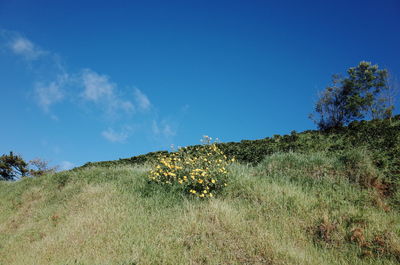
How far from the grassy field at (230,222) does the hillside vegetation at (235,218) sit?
0.02 meters

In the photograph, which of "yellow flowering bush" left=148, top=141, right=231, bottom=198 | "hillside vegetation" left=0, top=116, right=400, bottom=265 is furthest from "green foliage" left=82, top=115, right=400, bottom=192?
"yellow flowering bush" left=148, top=141, right=231, bottom=198

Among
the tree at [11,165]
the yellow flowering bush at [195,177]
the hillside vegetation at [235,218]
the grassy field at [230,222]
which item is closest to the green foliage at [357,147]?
the hillside vegetation at [235,218]

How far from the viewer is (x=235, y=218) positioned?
20.0ft

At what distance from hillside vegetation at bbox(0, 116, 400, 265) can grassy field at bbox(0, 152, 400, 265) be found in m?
0.02

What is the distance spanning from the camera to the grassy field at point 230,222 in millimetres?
5074

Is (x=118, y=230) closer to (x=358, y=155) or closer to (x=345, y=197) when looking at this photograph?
(x=345, y=197)

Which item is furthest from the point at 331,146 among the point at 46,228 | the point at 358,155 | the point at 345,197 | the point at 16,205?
the point at 16,205

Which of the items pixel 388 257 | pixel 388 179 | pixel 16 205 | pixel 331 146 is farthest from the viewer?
pixel 331 146

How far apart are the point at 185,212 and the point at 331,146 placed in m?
7.11

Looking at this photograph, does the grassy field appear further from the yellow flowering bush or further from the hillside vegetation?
the yellow flowering bush

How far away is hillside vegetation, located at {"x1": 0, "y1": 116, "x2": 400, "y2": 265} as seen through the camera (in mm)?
5109

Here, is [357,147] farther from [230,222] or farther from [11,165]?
[11,165]

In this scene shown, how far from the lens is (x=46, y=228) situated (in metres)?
7.50

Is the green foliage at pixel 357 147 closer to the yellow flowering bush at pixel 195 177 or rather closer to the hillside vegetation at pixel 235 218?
the hillside vegetation at pixel 235 218
